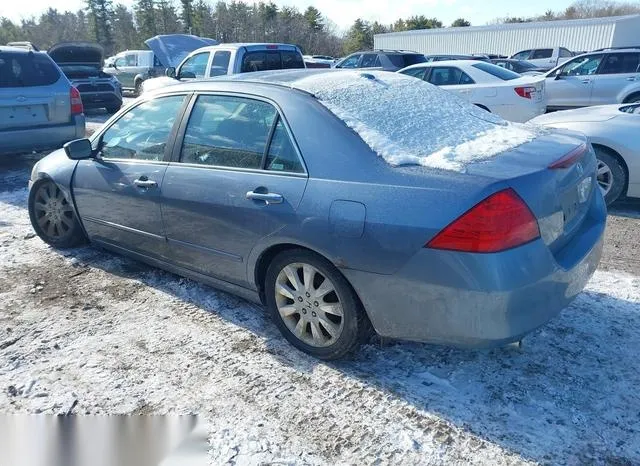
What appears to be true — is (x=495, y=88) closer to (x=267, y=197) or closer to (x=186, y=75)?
(x=186, y=75)

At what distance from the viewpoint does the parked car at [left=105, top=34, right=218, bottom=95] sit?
16750 mm

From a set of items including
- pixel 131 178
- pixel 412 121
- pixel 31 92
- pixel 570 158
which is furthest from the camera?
pixel 31 92

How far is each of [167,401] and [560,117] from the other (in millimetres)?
5346

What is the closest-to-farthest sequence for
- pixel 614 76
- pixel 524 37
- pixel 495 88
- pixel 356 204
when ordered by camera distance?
pixel 356 204 < pixel 495 88 < pixel 614 76 < pixel 524 37

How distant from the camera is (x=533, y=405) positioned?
2672mm

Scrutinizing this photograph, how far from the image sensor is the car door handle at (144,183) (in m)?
3.67

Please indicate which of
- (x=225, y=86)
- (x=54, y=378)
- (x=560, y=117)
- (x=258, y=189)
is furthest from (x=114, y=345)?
(x=560, y=117)

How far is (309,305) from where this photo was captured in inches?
119

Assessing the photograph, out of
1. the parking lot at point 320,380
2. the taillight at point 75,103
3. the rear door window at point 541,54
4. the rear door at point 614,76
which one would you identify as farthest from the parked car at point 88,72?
the rear door window at point 541,54

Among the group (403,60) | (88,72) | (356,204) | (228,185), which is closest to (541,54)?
(403,60)

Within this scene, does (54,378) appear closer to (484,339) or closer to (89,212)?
(89,212)

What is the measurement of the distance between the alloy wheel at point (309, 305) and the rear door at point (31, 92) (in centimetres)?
570

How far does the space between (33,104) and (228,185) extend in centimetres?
536

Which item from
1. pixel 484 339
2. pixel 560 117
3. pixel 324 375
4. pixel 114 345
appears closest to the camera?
pixel 484 339
